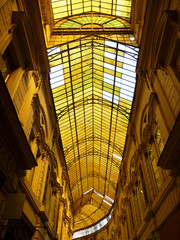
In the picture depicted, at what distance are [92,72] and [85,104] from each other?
394 cm

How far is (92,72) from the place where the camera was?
19.5 m

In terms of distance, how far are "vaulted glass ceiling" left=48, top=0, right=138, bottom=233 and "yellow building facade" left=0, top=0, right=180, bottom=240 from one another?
0.10 m

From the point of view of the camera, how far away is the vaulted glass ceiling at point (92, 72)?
52.0ft

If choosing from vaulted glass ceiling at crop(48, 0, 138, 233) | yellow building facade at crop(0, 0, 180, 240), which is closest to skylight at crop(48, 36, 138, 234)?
vaulted glass ceiling at crop(48, 0, 138, 233)

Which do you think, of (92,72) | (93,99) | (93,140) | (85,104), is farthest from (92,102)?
(93,140)

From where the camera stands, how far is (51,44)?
15.6 metres

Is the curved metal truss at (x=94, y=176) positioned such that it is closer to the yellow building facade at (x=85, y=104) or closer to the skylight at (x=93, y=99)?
the skylight at (x=93, y=99)

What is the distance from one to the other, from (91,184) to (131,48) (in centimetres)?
3288

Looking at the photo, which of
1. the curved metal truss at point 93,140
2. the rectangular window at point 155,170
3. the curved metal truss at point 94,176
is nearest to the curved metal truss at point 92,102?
the curved metal truss at point 93,140

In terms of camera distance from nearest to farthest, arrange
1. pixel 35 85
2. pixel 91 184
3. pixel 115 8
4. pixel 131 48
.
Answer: pixel 35 85 < pixel 131 48 < pixel 115 8 < pixel 91 184

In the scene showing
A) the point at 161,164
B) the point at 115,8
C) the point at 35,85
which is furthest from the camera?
the point at 115,8

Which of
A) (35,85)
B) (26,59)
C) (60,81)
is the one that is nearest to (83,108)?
(60,81)

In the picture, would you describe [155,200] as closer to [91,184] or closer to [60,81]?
[60,81]

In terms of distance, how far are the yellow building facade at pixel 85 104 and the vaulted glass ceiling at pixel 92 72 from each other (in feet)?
0.33
